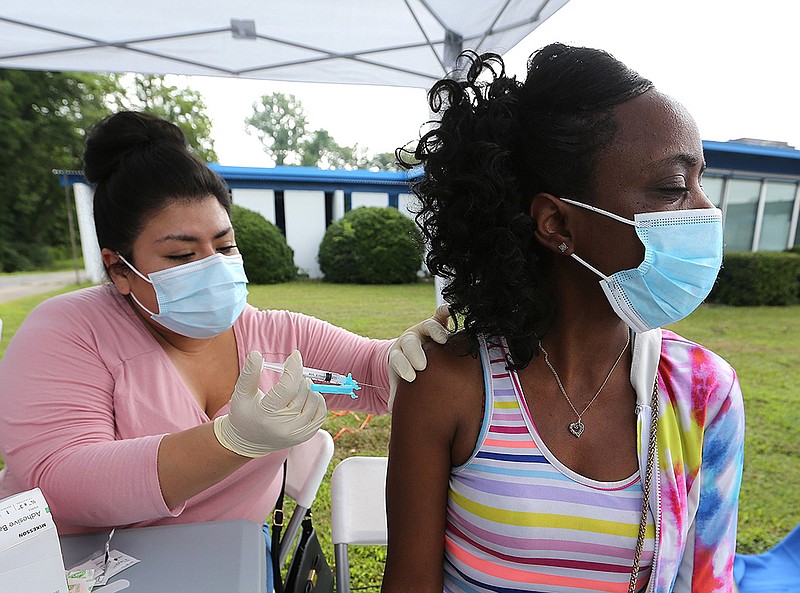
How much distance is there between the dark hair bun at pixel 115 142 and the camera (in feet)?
4.75

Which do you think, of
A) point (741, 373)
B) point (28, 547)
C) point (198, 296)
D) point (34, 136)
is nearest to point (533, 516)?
point (28, 547)

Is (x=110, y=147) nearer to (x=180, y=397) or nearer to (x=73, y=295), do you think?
(x=73, y=295)

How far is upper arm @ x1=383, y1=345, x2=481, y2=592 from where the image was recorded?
3.34ft

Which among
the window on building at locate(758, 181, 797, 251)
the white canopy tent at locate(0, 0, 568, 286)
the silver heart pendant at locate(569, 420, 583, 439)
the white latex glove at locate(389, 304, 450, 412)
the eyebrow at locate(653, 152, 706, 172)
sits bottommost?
the window on building at locate(758, 181, 797, 251)

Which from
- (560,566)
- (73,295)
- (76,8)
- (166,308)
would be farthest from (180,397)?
(76,8)

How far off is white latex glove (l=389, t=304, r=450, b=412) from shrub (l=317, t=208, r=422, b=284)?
944 cm

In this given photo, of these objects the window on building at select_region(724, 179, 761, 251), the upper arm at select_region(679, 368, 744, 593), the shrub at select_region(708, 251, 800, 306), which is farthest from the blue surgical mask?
the window on building at select_region(724, 179, 761, 251)

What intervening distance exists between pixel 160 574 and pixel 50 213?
23.2m

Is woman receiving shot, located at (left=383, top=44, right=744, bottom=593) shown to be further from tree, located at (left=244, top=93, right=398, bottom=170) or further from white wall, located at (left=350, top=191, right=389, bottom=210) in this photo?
tree, located at (left=244, top=93, right=398, bottom=170)

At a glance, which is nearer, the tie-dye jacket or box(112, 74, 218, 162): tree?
the tie-dye jacket

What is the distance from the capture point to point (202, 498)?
129 cm

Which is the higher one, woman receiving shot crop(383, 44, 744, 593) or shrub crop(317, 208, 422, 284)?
woman receiving shot crop(383, 44, 744, 593)

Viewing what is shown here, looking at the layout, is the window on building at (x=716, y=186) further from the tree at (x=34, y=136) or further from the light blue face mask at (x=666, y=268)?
the tree at (x=34, y=136)

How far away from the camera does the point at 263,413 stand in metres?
1.05
